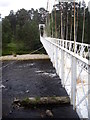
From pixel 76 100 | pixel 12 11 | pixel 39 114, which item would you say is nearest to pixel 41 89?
pixel 39 114

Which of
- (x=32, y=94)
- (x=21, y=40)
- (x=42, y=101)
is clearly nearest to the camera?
(x=42, y=101)

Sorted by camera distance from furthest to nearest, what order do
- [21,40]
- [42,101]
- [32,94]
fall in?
[21,40] < [32,94] < [42,101]

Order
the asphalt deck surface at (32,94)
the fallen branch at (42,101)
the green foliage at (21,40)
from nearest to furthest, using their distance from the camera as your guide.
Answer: the asphalt deck surface at (32,94), the fallen branch at (42,101), the green foliage at (21,40)

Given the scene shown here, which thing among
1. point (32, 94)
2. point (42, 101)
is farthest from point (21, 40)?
point (42, 101)

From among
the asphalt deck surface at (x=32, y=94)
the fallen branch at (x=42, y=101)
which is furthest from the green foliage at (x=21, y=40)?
the fallen branch at (x=42, y=101)

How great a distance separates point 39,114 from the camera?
5.94 m

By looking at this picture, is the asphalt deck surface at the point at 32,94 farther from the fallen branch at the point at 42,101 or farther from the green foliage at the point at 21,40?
the green foliage at the point at 21,40

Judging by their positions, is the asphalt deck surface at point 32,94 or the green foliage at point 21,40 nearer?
the asphalt deck surface at point 32,94

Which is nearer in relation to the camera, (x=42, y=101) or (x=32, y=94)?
(x=42, y=101)

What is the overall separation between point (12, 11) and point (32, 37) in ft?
48.2

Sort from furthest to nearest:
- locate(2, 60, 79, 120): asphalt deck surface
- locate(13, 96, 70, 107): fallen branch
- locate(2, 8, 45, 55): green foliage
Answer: locate(2, 8, 45, 55): green foliage, locate(13, 96, 70, 107): fallen branch, locate(2, 60, 79, 120): asphalt deck surface

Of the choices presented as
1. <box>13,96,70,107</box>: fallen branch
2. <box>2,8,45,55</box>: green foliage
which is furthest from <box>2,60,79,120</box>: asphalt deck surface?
<box>2,8,45,55</box>: green foliage

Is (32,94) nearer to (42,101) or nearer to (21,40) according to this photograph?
(42,101)

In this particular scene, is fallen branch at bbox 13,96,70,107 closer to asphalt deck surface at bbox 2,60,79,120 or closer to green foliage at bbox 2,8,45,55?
asphalt deck surface at bbox 2,60,79,120
